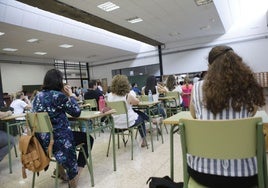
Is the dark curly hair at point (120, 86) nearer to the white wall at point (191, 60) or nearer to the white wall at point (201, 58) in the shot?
the white wall at point (191, 60)

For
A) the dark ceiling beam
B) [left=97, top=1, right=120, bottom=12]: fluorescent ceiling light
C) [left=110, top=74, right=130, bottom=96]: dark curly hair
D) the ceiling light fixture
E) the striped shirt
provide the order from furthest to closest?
the ceiling light fixture, [left=97, top=1, right=120, bottom=12]: fluorescent ceiling light, the dark ceiling beam, [left=110, top=74, right=130, bottom=96]: dark curly hair, the striped shirt

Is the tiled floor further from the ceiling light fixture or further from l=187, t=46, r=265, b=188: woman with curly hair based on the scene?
the ceiling light fixture

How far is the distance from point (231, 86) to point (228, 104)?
0.09 m

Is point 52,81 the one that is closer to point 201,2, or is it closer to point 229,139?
point 229,139

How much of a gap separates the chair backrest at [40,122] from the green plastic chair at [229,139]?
134 cm

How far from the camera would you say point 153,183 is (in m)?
1.45

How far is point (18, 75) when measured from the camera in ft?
35.4

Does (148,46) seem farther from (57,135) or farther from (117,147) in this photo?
(57,135)

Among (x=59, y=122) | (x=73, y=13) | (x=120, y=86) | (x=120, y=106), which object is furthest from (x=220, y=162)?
(x=73, y=13)

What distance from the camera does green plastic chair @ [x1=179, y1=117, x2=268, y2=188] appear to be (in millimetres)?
978

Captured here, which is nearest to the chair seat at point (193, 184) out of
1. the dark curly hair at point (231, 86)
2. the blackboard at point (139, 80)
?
the dark curly hair at point (231, 86)

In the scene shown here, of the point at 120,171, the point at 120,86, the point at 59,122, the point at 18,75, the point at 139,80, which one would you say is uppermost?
the point at 18,75

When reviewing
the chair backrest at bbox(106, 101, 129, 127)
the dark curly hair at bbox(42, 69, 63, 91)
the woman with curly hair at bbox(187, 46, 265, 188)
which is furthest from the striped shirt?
the chair backrest at bbox(106, 101, 129, 127)

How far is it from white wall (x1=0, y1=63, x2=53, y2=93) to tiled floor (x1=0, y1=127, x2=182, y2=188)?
25.8ft
